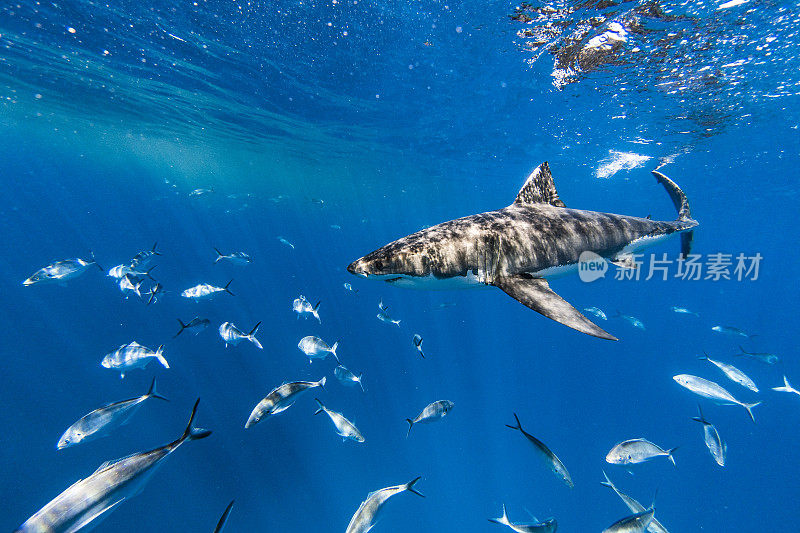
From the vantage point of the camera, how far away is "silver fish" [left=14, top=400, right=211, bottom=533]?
2191mm

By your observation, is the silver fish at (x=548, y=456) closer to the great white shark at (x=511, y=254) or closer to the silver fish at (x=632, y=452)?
the silver fish at (x=632, y=452)

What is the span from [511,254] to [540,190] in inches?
Result: 89.3

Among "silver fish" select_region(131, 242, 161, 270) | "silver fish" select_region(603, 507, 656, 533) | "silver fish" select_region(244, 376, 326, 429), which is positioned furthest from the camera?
"silver fish" select_region(131, 242, 161, 270)

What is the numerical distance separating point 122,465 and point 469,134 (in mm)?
21669

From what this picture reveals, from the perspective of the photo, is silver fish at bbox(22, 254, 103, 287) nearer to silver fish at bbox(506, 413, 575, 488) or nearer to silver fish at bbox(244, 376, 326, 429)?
silver fish at bbox(244, 376, 326, 429)

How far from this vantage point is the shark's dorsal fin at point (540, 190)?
17.4 ft

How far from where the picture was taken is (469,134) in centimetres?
2075

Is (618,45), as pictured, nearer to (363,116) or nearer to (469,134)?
(469,134)

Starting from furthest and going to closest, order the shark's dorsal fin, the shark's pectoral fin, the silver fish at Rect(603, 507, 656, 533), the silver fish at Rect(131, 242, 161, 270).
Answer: the silver fish at Rect(131, 242, 161, 270) < the shark's dorsal fin < the silver fish at Rect(603, 507, 656, 533) < the shark's pectoral fin

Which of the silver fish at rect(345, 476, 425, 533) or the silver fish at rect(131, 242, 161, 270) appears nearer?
the silver fish at rect(345, 476, 425, 533)

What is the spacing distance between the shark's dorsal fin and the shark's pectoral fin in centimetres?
216

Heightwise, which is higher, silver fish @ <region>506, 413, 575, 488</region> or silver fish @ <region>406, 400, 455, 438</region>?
silver fish @ <region>506, 413, 575, 488</region>

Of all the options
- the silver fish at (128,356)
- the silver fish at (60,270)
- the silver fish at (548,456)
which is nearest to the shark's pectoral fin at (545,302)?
the silver fish at (548,456)

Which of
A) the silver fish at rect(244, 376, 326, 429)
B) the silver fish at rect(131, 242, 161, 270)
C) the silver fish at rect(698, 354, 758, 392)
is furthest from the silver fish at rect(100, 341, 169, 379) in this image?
the silver fish at rect(698, 354, 758, 392)
